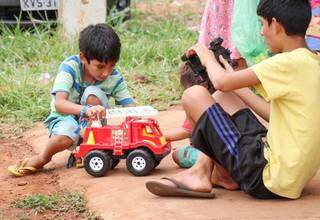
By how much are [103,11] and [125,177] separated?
13.2 feet

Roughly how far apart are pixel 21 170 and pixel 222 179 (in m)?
1.45

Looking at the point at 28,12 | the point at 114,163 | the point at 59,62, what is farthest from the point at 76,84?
the point at 28,12

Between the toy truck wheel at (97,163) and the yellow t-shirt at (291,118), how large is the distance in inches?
42.6

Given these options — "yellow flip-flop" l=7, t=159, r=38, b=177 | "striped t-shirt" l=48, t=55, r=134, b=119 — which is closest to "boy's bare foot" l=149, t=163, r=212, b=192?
"striped t-shirt" l=48, t=55, r=134, b=119

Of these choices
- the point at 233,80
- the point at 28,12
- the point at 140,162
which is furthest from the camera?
the point at 28,12

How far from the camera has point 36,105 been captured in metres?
6.64

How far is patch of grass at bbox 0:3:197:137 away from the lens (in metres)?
6.69

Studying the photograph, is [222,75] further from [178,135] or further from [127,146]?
[178,135]

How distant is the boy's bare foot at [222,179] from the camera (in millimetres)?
4367

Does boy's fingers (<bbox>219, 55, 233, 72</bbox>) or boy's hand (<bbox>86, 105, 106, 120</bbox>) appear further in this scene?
boy's hand (<bbox>86, 105, 106, 120</bbox>)

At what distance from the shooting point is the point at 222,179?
439cm

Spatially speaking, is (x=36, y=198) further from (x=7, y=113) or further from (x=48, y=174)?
(x=7, y=113)

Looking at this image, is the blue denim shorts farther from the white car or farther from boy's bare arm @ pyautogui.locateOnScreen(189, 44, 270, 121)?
the white car

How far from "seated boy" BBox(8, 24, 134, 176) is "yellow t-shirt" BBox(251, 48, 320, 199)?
1204 millimetres
